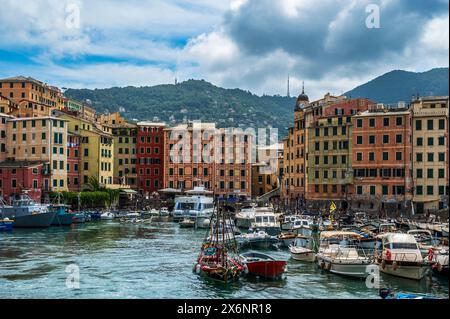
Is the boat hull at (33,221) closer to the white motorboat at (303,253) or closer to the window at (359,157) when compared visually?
the white motorboat at (303,253)

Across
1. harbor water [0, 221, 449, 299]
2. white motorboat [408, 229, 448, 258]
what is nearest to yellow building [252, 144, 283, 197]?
harbor water [0, 221, 449, 299]

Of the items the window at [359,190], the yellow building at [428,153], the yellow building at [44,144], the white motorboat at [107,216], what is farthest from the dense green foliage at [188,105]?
the yellow building at [428,153]

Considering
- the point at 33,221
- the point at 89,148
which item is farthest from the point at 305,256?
the point at 89,148

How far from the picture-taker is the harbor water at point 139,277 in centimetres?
2566

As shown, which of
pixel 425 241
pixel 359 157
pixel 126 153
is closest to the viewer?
pixel 425 241

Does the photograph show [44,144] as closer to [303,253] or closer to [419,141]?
[419,141]

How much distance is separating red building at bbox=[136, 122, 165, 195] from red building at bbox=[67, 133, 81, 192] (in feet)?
63.4

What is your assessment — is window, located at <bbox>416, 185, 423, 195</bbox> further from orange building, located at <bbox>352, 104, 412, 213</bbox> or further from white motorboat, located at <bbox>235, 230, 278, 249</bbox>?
white motorboat, located at <bbox>235, 230, 278, 249</bbox>

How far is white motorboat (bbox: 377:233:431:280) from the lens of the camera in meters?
29.3

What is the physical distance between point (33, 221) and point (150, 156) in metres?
46.2

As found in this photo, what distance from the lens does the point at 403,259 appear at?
29922 millimetres

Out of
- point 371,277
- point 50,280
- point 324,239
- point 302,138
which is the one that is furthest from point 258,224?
point 302,138

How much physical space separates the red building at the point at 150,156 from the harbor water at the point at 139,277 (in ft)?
194
